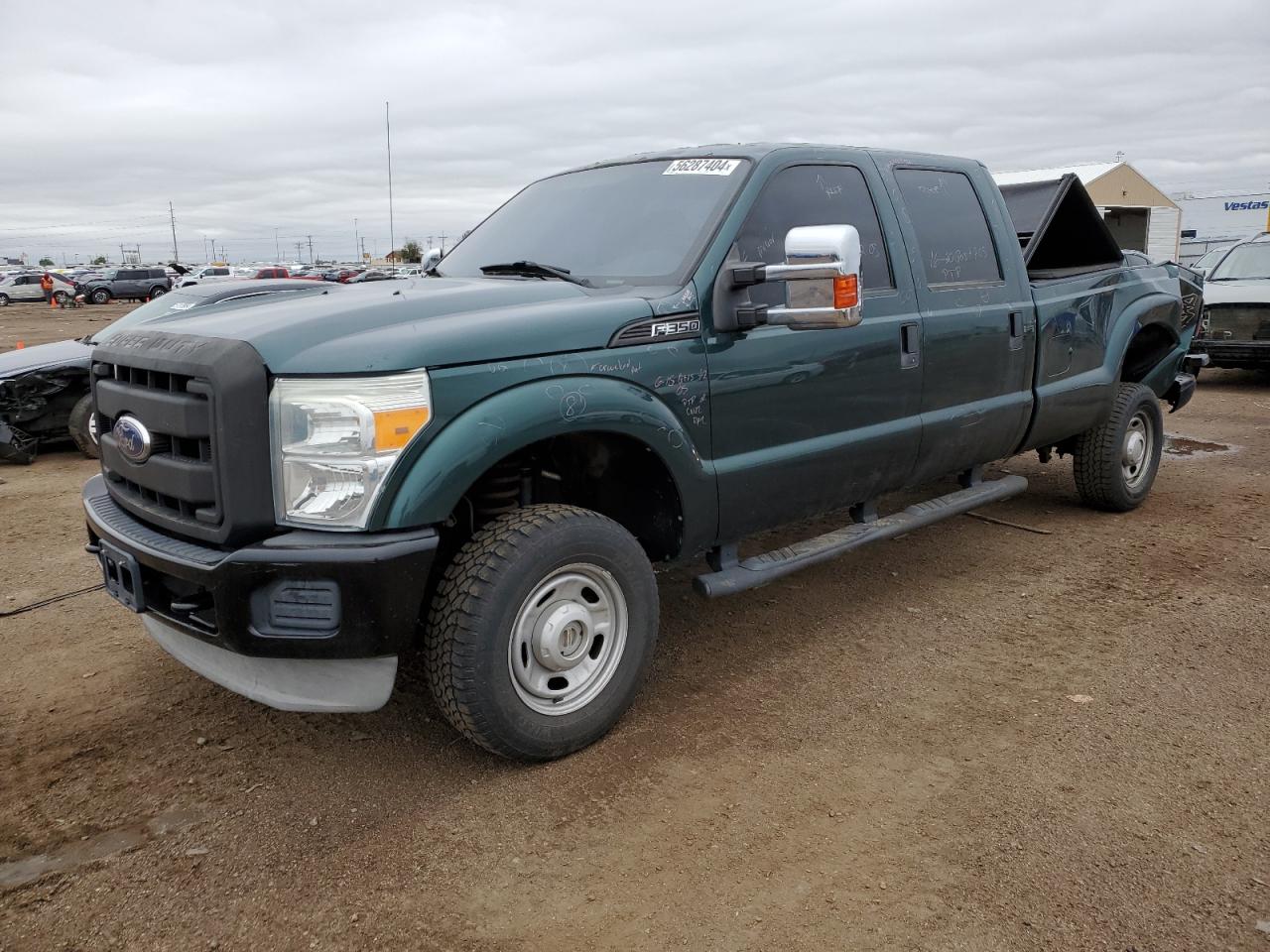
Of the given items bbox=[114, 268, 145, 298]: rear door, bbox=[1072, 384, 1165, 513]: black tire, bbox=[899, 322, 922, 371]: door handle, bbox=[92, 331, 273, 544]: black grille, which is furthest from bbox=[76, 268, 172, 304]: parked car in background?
bbox=[899, 322, 922, 371]: door handle

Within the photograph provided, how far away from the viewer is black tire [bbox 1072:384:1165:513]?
572 centimetres

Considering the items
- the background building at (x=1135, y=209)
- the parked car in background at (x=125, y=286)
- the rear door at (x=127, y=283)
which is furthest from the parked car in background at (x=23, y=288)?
the background building at (x=1135, y=209)

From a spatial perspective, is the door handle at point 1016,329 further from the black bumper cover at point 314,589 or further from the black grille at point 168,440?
the black grille at point 168,440

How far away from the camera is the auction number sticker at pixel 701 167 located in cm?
387

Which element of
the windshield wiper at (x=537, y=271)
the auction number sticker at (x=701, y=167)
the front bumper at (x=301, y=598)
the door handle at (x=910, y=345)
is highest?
the auction number sticker at (x=701, y=167)

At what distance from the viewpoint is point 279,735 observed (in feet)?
11.3

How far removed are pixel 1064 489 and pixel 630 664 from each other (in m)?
4.49

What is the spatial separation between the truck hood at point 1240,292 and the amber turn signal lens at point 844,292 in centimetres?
985

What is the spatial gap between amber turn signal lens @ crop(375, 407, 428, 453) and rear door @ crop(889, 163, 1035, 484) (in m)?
2.44

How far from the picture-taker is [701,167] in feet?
13.0

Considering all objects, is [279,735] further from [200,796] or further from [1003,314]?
[1003,314]

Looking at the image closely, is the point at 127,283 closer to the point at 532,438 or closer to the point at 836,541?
the point at 836,541

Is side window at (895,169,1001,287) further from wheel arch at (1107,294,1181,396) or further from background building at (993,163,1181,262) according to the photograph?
background building at (993,163,1181,262)

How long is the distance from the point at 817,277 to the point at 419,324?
50.0 inches
